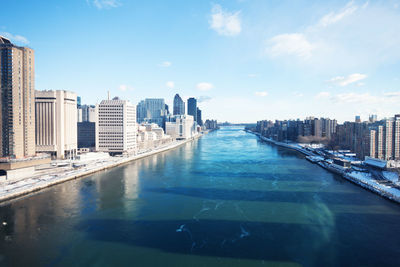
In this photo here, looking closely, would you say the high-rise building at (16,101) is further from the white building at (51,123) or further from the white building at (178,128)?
the white building at (178,128)

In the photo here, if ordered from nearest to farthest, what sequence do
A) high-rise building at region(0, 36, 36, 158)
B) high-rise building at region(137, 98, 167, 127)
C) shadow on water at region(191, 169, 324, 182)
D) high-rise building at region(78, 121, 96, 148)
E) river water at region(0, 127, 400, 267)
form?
river water at region(0, 127, 400, 267) < shadow on water at region(191, 169, 324, 182) < high-rise building at region(0, 36, 36, 158) < high-rise building at region(78, 121, 96, 148) < high-rise building at region(137, 98, 167, 127)

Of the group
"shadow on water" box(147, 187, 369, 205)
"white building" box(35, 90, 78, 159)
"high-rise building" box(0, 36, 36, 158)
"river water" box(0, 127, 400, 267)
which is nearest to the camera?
"river water" box(0, 127, 400, 267)

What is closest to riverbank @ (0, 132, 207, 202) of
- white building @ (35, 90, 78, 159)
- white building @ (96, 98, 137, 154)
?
white building @ (96, 98, 137, 154)

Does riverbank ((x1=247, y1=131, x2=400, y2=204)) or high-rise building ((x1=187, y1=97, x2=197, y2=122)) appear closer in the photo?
riverbank ((x1=247, y1=131, x2=400, y2=204))

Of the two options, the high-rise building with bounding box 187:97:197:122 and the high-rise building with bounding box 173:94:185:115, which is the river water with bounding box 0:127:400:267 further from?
the high-rise building with bounding box 187:97:197:122

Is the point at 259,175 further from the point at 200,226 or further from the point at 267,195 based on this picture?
the point at 200,226

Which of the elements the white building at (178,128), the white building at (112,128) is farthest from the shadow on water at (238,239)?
the white building at (178,128)

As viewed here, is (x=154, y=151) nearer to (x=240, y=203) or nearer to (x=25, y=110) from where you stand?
(x=25, y=110)
